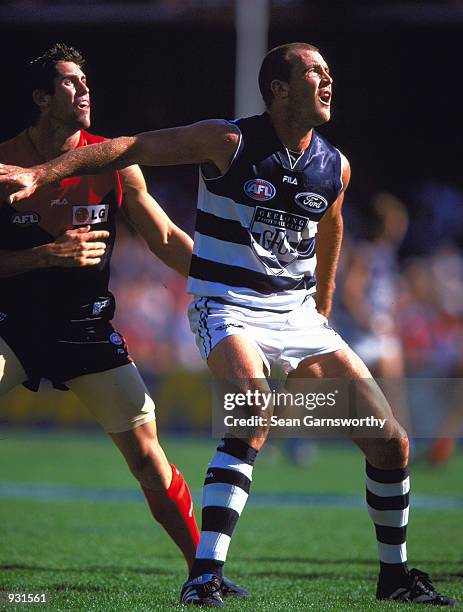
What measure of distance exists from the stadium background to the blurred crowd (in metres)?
0.04

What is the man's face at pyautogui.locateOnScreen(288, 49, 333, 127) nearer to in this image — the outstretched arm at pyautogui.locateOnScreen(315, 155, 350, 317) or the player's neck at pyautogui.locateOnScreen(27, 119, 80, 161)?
the outstretched arm at pyautogui.locateOnScreen(315, 155, 350, 317)

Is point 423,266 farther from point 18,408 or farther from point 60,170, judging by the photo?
point 60,170

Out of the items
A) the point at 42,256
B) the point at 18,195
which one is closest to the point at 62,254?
the point at 42,256

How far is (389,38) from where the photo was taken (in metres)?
24.3

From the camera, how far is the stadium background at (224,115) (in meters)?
16.5

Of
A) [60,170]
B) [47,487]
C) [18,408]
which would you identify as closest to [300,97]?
[60,170]

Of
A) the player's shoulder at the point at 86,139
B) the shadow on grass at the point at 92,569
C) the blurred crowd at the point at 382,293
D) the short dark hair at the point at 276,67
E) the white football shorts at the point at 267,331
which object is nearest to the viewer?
the white football shorts at the point at 267,331

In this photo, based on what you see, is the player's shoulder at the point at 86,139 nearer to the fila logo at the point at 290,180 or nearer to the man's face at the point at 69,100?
the man's face at the point at 69,100

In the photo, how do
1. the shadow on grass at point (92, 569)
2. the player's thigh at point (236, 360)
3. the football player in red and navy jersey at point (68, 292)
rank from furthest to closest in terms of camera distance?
the shadow on grass at point (92, 569) → the football player in red and navy jersey at point (68, 292) → the player's thigh at point (236, 360)

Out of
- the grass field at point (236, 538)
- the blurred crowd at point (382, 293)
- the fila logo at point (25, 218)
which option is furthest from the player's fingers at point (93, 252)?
the blurred crowd at point (382, 293)

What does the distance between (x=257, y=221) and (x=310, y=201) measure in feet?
0.98

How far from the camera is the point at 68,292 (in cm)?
554

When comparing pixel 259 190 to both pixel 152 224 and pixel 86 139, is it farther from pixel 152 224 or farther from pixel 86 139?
pixel 86 139

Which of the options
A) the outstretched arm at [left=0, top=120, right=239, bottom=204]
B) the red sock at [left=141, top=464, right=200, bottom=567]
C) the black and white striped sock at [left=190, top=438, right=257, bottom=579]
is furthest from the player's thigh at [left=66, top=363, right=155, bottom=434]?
the outstretched arm at [left=0, top=120, right=239, bottom=204]
